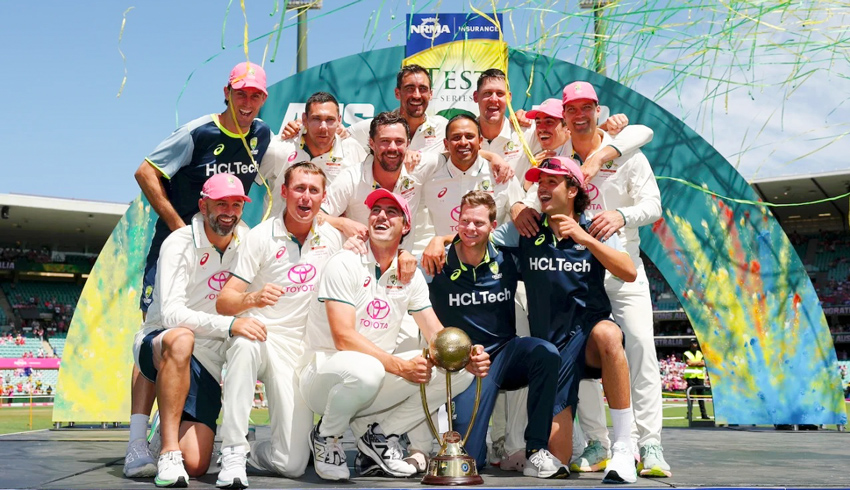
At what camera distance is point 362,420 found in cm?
464

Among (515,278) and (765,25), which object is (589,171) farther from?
(765,25)

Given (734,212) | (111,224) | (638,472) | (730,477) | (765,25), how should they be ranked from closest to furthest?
(765,25), (730,477), (638,472), (734,212), (111,224)

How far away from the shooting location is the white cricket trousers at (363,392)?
4.12 m

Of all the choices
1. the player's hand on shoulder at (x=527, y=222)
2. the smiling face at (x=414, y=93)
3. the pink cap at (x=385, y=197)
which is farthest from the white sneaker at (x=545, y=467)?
the smiling face at (x=414, y=93)

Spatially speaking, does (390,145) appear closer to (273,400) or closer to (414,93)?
(414,93)

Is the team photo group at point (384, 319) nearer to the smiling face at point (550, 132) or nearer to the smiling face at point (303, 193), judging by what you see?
the smiling face at point (303, 193)

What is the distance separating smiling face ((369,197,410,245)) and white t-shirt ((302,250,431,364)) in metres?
0.14

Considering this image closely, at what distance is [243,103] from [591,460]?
2.91 metres

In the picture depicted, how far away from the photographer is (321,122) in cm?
567

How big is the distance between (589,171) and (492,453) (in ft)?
6.07

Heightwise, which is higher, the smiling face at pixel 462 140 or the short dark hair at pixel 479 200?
the smiling face at pixel 462 140

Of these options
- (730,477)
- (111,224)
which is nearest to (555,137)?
(730,477)

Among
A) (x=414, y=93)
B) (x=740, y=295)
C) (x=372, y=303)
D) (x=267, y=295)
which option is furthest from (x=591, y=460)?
(x=740, y=295)

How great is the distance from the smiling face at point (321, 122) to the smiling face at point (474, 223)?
5.14 ft
